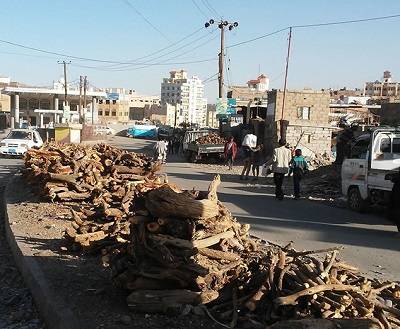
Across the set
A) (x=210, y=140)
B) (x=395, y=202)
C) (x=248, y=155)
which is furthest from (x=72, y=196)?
(x=210, y=140)

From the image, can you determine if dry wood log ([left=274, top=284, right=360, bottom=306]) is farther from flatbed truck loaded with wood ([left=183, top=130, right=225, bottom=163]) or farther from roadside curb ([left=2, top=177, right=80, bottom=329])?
flatbed truck loaded with wood ([left=183, top=130, right=225, bottom=163])

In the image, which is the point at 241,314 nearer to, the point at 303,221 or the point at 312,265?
the point at 312,265

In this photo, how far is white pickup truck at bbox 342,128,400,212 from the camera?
12422mm

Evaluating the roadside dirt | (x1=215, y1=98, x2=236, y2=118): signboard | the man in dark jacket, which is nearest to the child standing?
the man in dark jacket

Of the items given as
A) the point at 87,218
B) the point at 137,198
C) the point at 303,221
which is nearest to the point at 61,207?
the point at 87,218

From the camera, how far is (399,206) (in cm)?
1004

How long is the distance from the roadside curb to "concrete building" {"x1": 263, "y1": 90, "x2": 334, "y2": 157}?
22.6 m

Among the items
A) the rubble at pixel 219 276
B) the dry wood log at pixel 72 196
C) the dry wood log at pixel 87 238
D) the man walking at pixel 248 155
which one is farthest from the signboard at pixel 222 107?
the rubble at pixel 219 276

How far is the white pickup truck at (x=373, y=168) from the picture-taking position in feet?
40.8

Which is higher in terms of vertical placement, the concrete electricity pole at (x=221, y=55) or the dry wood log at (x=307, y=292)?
the concrete electricity pole at (x=221, y=55)

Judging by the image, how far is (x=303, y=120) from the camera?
31.4 meters

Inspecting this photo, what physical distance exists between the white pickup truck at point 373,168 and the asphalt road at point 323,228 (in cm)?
43

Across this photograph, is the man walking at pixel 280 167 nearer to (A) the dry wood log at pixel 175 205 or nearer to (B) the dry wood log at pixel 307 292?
(A) the dry wood log at pixel 175 205

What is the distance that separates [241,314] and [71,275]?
259 cm
